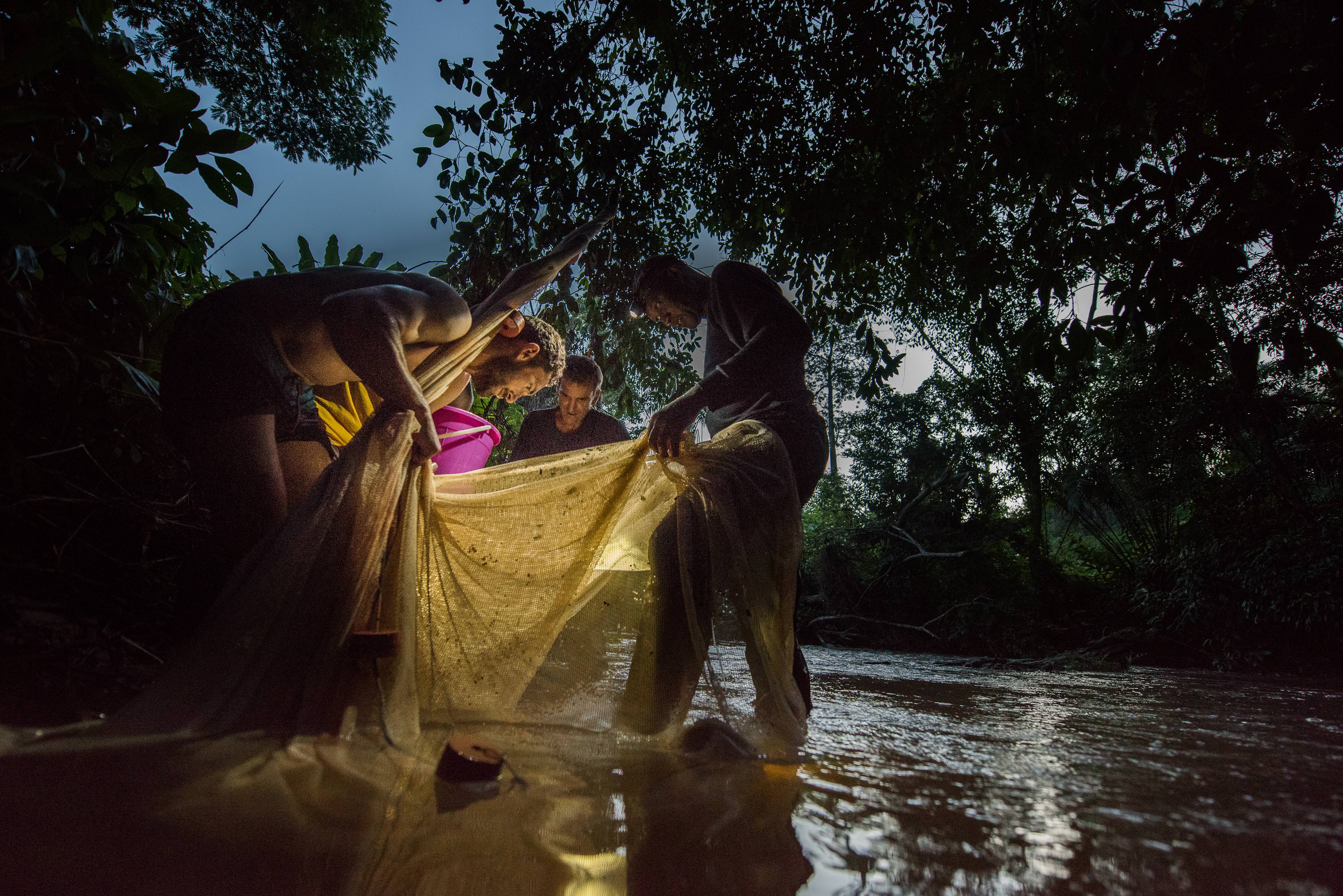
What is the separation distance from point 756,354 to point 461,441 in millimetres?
1394

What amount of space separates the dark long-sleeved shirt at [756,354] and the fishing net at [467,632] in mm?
142

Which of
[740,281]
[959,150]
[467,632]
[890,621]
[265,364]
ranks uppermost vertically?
[959,150]

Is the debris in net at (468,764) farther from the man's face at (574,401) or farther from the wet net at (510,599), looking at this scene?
the man's face at (574,401)

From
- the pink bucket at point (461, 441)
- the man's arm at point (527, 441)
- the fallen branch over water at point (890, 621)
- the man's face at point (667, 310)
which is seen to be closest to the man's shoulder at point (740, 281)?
the man's face at point (667, 310)

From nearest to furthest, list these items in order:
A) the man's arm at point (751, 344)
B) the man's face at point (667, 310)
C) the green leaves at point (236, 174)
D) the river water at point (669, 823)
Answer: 1. the river water at point (669, 823)
2. the green leaves at point (236, 174)
3. the man's arm at point (751, 344)
4. the man's face at point (667, 310)

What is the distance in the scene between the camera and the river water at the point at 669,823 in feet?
2.23

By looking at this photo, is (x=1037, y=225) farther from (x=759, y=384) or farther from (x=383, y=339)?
(x=383, y=339)

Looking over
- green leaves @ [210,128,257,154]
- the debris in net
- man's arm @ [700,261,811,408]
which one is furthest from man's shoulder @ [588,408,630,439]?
the debris in net

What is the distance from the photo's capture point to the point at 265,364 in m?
1.71

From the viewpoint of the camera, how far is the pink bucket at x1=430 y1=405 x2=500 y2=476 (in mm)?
2629

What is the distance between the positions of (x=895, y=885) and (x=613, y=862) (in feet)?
1.06

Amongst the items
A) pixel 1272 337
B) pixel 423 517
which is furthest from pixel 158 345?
pixel 1272 337

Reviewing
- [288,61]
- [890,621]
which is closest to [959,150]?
[890,621]

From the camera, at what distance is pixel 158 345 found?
2543mm
